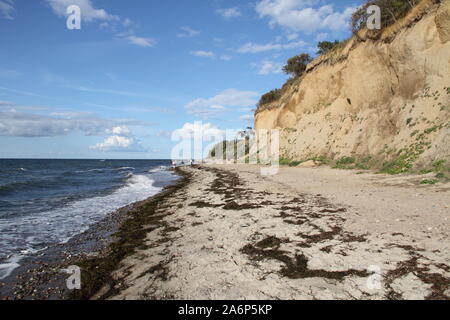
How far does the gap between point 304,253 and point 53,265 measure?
205 inches

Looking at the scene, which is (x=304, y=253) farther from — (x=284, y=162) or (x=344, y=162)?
(x=284, y=162)

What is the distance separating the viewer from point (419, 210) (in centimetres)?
685

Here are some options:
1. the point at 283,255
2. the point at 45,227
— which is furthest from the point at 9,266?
the point at 283,255

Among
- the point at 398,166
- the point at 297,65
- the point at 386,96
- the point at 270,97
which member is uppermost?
the point at 297,65

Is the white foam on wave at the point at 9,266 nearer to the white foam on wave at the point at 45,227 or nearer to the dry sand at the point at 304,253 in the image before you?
the white foam on wave at the point at 45,227

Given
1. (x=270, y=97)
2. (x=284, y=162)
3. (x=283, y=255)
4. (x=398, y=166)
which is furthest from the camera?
(x=270, y=97)

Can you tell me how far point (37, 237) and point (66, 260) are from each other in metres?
2.65

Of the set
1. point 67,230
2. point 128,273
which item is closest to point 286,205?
point 128,273

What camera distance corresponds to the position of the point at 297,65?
3934cm

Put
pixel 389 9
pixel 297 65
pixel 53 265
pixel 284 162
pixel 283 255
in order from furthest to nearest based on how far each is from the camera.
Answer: pixel 297 65
pixel 284 162
pixel 389 9
pixel 53 265
pixel 283 255

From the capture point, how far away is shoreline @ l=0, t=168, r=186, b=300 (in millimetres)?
4496

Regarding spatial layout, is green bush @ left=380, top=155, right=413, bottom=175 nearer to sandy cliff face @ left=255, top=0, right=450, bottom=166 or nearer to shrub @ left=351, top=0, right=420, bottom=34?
sandy cliff face @ left=255, top=0, right=450, bottom=166

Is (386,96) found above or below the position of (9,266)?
above

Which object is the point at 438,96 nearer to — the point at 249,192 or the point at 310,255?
the point at 249,192
